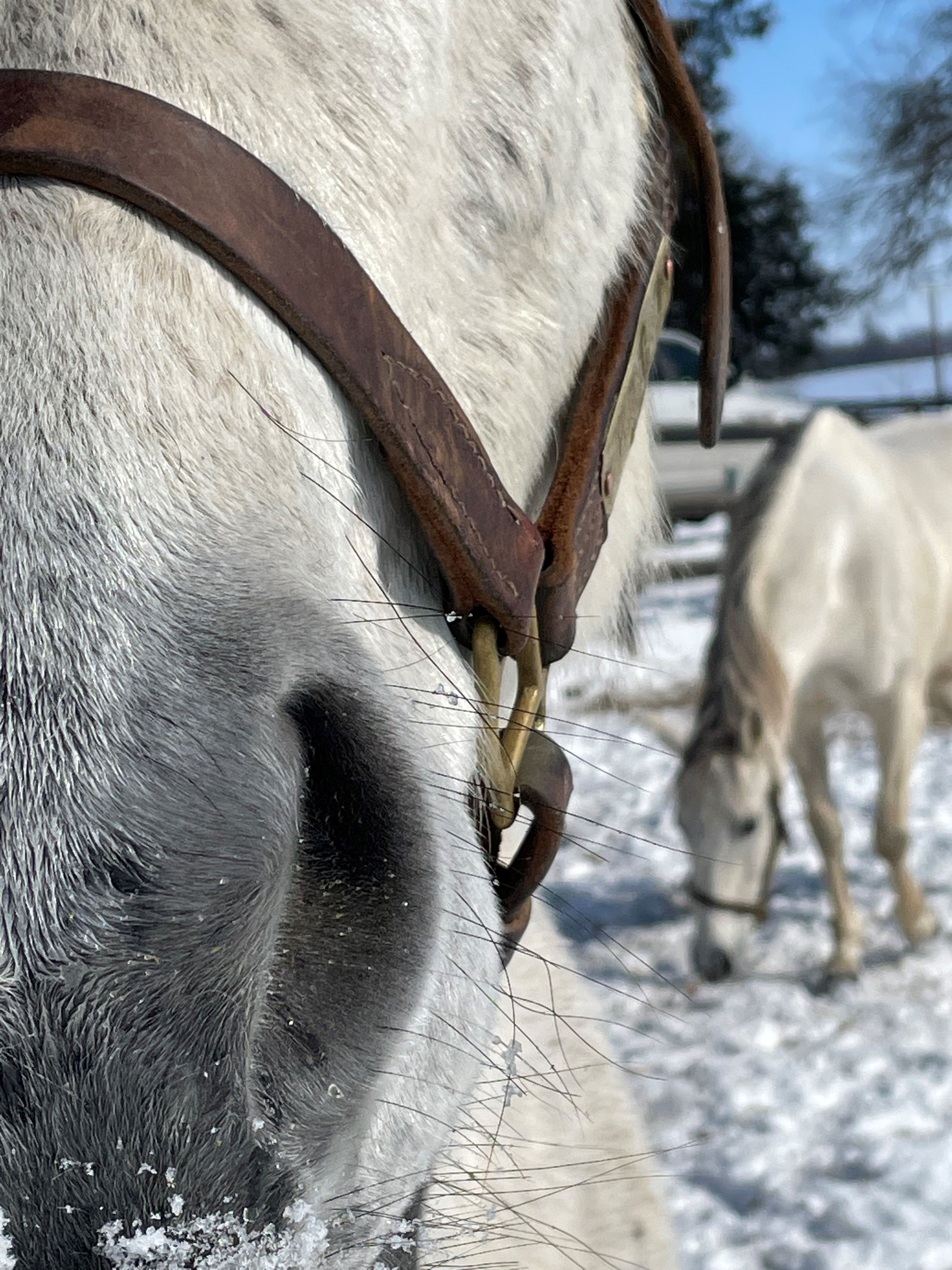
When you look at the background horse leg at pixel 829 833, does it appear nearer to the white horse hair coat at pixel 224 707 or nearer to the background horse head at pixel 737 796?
the background horse head at pixel 737 796

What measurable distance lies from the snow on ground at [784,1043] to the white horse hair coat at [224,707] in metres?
0.33

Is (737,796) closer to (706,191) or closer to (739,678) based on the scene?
(739,678)

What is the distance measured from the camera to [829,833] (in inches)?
189

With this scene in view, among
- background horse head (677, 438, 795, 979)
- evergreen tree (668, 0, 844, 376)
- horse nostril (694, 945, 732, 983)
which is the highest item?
evergreen tree (668, 0, 844, 376)

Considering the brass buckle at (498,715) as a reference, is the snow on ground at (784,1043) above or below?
below

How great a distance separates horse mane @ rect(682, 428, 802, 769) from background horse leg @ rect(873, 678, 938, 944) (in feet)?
2.39

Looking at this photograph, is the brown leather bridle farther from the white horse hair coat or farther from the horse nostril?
the horse nostril

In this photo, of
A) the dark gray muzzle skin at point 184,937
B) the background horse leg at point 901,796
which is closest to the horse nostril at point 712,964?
the background horse leg at point 901,796

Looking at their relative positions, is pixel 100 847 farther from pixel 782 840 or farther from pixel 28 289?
pixel 782 840

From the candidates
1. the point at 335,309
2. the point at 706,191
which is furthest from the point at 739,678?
the point at 335,309

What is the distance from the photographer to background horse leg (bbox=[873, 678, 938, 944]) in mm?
4637

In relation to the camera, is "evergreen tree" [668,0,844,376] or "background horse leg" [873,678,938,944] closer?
"evergreen tree" [668,0,844,376]

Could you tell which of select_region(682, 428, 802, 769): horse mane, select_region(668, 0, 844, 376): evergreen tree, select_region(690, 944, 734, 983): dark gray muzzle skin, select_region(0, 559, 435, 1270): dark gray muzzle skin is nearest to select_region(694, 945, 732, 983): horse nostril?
select_region(690, 944, 734, 983): dark gray muzzle skin

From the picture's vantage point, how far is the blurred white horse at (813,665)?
4391 millimetres
